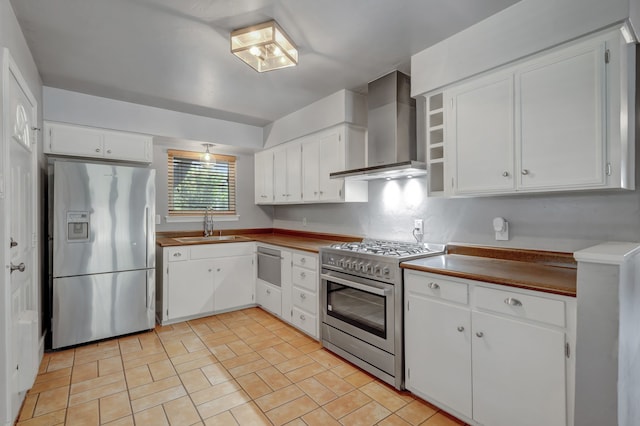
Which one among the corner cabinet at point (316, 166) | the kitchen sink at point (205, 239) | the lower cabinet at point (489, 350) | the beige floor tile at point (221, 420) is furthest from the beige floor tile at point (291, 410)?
the kitchen sink at point (205, 239)

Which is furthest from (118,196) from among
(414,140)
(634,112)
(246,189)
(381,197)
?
(634,112)

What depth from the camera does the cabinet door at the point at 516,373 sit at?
1469 millimetres

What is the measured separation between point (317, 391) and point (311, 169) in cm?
223

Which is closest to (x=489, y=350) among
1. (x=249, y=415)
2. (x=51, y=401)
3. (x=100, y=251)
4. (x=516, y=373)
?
(x=516, y=373)

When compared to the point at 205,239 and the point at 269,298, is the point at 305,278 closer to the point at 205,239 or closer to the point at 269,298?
the point at 269,298

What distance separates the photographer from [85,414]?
194 cm

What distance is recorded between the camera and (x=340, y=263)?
262 cm

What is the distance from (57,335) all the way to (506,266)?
3.66 m

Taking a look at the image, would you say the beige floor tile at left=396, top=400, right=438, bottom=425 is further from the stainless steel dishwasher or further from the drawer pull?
the stainless steel dishwasher

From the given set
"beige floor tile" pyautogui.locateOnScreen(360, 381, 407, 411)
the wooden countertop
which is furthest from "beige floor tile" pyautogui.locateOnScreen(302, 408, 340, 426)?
the wooden countertop

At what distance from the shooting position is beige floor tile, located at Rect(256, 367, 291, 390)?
7.40 ft

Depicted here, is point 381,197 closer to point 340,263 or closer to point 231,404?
point 340,263

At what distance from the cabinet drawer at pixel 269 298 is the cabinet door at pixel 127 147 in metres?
1.93

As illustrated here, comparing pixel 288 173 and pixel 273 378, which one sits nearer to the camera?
pixel 273 378
